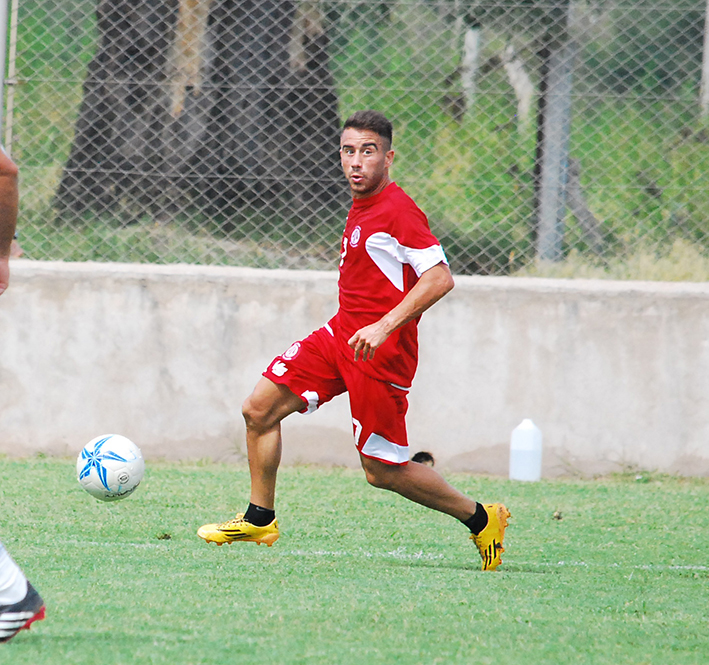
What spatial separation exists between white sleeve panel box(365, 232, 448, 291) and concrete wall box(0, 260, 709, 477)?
2.96m

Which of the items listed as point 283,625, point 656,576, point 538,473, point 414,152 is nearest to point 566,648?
point 283,625

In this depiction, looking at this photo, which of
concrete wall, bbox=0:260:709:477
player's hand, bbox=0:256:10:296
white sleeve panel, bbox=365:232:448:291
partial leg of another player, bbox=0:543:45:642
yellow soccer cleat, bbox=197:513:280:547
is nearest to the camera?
partial leg of another player, bbox=0:543:45:642

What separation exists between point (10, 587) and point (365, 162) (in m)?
2.76

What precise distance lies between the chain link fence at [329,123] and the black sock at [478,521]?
3572mm

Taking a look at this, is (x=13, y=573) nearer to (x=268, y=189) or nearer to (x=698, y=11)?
(x=268, y=189)

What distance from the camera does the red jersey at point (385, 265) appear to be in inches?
212

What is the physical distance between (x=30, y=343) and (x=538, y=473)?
3.64 meters

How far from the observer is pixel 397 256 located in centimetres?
540

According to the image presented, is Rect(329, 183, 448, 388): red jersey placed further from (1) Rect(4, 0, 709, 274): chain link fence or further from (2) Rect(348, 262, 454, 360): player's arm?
(1) Rect(4, 0, 709, 274): chain link fence

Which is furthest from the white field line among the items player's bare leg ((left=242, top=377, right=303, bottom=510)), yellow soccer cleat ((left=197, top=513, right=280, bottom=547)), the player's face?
the player's face

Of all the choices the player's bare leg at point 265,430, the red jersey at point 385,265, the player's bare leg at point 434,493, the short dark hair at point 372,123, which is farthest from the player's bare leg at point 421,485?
the short dark hair at point 372,123

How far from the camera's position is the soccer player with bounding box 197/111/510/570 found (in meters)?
5.38

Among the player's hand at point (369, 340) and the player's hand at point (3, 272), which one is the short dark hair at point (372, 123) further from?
the player's hand at point (3, 272)

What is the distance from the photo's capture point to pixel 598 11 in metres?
8.90
